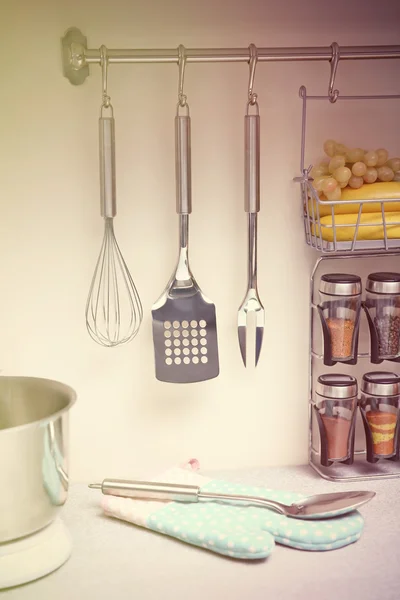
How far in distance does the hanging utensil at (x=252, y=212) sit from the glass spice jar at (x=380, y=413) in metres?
0.17

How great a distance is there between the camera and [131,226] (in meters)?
1.11

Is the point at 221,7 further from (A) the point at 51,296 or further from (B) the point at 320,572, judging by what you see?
(B) the point at 320,572

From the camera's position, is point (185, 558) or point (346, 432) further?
point (346, 432)

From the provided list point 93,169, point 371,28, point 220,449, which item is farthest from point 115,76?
point 220,449

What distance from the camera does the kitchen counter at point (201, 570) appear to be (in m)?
0.83

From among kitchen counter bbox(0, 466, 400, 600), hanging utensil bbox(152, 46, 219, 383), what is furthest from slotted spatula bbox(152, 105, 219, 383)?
kitchen counter bbox(0, 466, 400, 600)

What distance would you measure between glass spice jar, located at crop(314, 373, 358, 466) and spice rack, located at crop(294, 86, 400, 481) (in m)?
0.02

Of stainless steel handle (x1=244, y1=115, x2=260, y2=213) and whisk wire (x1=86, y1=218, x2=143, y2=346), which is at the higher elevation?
stainless steel handle (x1=244, y1=115, x2=260, y2=213)

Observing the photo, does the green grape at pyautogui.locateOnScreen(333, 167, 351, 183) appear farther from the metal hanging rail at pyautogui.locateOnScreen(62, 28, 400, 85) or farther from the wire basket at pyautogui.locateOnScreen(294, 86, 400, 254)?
the metal hanging rail at pyautogui.locateOnScreen(62, 28, 400, 85)

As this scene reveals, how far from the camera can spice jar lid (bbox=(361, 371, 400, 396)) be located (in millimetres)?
1110

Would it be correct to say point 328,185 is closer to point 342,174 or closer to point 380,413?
point 342,174

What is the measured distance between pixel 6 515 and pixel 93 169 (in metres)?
0.48

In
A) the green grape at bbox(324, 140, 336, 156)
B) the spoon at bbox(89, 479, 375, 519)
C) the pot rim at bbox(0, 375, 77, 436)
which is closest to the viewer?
the pot rim at bbox(0, 375, 77, 436)

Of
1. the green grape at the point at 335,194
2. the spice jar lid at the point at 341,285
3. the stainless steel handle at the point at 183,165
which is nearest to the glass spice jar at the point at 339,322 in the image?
the spice jar lid at the point at 341,285
